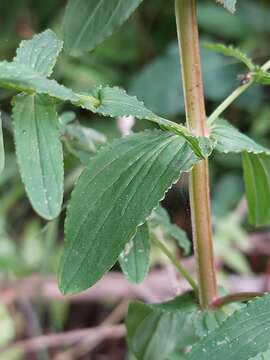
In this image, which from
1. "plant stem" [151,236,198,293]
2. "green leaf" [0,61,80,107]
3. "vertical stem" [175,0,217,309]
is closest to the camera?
"green leaf" [0,61,80,107]

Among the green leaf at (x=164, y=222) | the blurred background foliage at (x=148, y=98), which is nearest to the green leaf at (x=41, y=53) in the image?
the green leaf at (x=164, y=222)

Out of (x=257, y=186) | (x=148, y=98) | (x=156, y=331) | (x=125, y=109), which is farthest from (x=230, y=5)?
(x=148, y=98)

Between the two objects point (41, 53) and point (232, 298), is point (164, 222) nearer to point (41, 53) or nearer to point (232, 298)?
point (232, 298)

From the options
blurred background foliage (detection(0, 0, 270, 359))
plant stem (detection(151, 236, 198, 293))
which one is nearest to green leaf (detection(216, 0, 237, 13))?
plant stem (detection(151, 236, 198, 293))

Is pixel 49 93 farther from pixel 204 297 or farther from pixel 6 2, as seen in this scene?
pixel 6 2

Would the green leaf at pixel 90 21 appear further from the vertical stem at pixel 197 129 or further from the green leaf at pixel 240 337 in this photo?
the green leaf at pixel 240 337

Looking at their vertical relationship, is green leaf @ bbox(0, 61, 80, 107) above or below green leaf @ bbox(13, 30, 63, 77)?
below

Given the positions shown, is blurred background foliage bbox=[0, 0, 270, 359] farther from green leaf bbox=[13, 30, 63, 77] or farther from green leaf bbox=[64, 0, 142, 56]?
green leaf bbox=[13, 30, 63, 77]
